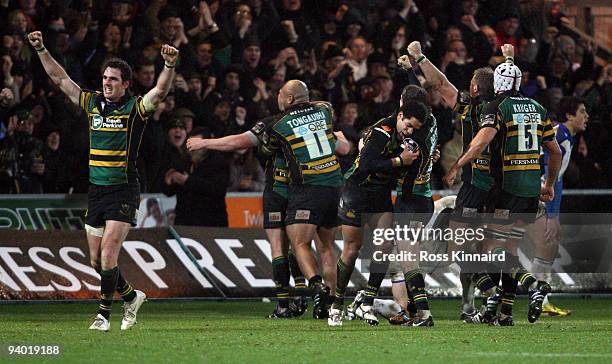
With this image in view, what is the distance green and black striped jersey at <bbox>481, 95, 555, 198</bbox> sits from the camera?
1321cm

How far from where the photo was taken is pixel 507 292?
1332cm

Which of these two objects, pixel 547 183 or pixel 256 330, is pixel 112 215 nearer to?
pixel 256 330

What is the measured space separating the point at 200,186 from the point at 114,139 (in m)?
5.42

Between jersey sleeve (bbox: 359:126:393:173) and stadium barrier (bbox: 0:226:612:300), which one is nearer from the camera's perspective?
jersey sleeve (bbox: 359:126:393:173)

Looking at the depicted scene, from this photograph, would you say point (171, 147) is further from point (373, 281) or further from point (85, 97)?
point (85, 97)

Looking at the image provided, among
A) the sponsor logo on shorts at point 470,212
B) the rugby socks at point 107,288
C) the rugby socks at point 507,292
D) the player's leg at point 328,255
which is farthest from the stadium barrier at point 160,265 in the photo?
the rugby socks at point 107,288

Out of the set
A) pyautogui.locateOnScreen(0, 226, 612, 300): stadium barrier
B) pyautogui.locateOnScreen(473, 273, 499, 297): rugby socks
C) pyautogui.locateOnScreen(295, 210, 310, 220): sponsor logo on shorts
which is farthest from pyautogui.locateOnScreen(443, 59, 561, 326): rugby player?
pyautogui.locateOnScreen(0, 226, 612, 300): stadium barrier

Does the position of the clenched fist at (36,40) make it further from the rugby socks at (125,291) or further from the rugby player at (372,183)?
the rugby player at (372,183)

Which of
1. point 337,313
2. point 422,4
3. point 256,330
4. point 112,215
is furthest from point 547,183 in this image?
point 422,4

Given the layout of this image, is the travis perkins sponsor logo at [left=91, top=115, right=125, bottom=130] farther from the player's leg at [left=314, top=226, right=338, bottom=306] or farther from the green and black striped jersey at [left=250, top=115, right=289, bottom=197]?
the player's leg at [left=314, top=226, right=338, bottom=306]

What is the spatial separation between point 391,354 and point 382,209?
139 inches

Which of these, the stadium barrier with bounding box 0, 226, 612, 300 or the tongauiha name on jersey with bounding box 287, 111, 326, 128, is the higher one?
the tongauiha name on jersey with bounding box 287, 111, 326, 128

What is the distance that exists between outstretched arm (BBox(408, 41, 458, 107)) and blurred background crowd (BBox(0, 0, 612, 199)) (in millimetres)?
2965

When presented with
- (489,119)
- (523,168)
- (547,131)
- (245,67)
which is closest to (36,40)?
(489,119)
